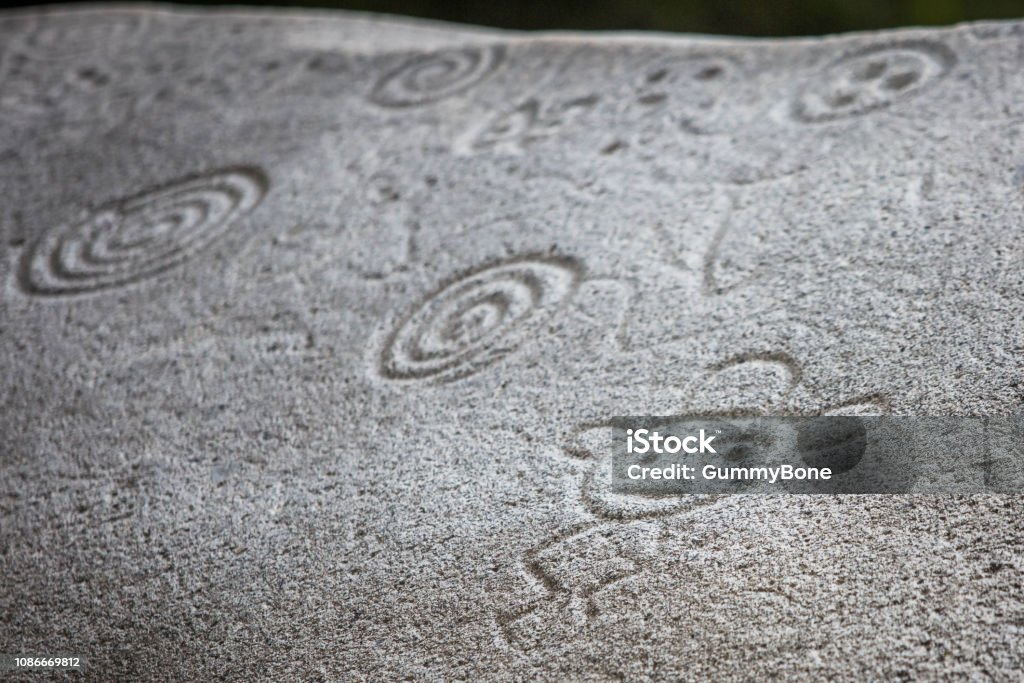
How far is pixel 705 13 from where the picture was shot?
1.67 metres

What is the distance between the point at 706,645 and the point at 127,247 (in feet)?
2.23

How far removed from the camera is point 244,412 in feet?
2.63

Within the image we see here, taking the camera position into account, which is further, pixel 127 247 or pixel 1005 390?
pixel 127 247

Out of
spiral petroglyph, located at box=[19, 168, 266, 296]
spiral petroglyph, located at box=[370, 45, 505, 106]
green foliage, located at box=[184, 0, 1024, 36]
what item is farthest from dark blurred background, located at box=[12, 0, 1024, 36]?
spiral petroglyph, located at box=[19, 168, 266, 296]

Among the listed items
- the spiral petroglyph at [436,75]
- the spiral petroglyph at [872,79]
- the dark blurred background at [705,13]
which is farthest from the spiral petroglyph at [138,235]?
the dark blurred background at [705,13]

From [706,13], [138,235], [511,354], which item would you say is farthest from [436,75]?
[706,13]

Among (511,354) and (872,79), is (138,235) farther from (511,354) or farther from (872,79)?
(872,79)

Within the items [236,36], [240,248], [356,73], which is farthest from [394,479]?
[236,36]

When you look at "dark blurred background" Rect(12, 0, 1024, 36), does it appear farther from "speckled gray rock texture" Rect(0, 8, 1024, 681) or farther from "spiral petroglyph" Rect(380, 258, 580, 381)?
"spiral petroglyph" Rect(380, 258, 580, 381)

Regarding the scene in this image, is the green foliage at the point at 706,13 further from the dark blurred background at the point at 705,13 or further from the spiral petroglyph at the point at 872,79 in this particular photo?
the spiral petroglyph at the point at 872,79

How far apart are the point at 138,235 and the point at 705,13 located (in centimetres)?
102

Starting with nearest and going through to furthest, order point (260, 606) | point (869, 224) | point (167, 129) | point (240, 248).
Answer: point (260, 606) < point (869, 224) < point (240, 248) < point (167, 129)

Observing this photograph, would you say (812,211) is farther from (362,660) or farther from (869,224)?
(362,660)

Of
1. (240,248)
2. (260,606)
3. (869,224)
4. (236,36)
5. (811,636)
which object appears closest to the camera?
(811,636)
